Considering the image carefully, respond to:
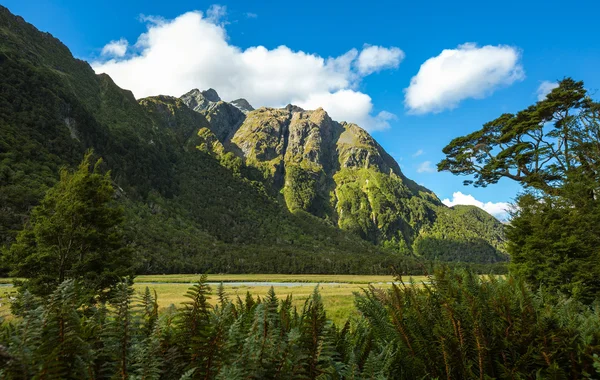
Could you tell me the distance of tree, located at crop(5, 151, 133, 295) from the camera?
15312 mm

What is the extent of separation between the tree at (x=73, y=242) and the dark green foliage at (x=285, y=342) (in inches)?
603

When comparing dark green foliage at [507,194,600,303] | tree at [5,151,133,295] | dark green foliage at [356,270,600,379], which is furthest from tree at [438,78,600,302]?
tree at [5,151,133,295]

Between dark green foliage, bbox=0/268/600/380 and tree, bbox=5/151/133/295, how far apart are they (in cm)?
1533

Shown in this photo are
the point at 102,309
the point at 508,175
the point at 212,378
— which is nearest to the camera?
the point at 212,378

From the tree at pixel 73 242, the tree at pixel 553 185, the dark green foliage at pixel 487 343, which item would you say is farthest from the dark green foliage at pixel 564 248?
the tree at pixel 73 242

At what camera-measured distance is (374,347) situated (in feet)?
7.89

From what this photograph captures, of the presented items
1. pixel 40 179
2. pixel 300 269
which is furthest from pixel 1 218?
pixel 300 269

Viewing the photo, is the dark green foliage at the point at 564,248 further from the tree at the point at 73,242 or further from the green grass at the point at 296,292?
the tree at the point at 73,242

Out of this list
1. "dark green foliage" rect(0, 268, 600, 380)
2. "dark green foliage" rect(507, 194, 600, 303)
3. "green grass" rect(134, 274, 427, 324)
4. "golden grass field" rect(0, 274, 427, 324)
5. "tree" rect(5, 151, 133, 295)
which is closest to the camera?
"dark green foliage" rect(0, 268, 600, 380)

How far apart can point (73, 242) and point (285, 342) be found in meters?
18.1

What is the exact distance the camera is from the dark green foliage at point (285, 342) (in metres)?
1.34

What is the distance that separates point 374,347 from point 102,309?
182cm

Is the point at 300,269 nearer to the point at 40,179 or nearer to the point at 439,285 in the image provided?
the point at 40,179

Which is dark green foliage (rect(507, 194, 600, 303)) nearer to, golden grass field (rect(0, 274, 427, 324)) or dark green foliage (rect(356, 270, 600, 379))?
golden grass field (rect(0, 274, 427, 324))
